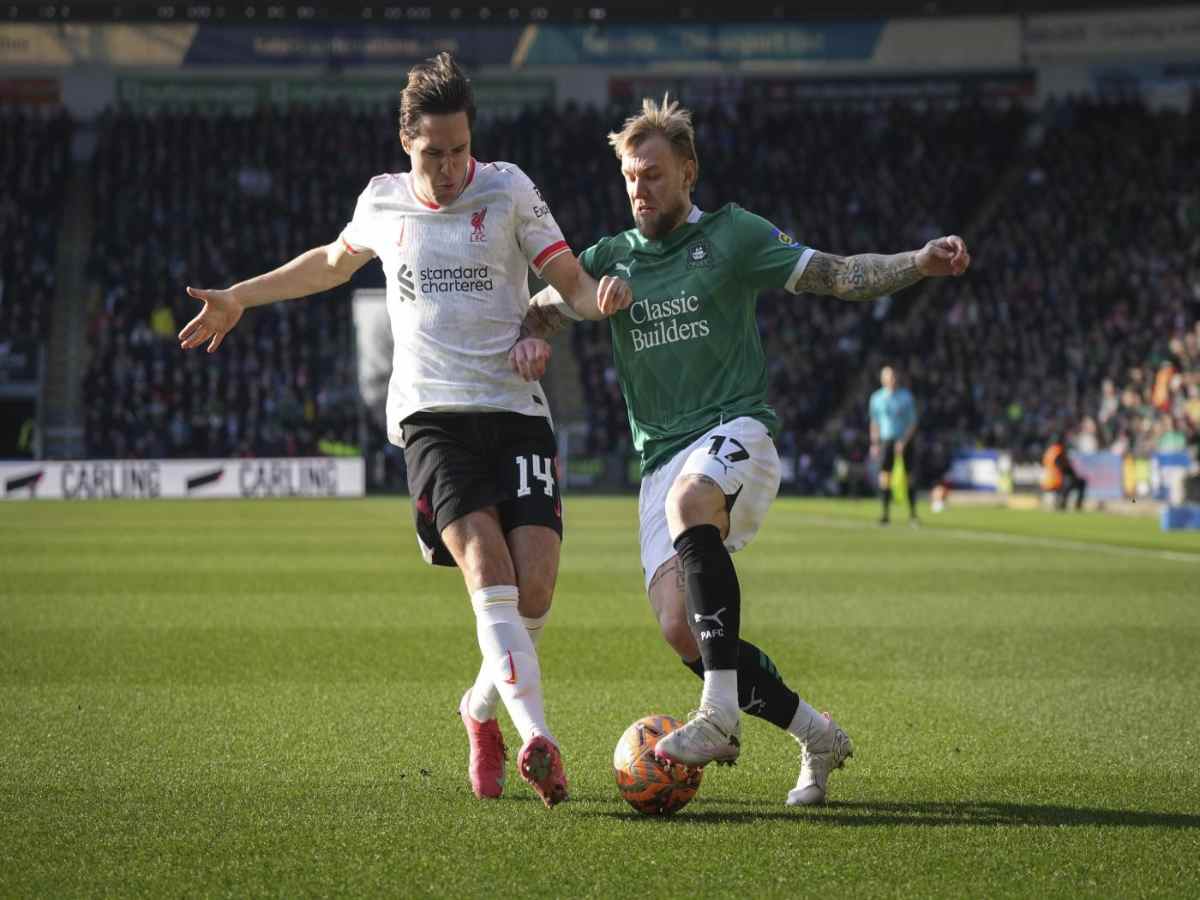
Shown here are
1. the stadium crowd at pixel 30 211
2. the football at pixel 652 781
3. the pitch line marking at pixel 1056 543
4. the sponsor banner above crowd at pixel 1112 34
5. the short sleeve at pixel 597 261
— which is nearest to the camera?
the football at pixel 652 781

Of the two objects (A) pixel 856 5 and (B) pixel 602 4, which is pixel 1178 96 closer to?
(A) pixel 856 5

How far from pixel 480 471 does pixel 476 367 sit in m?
0.35

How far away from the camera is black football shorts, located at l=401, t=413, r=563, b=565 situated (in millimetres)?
5371

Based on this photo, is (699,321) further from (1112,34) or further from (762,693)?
(1112,34)

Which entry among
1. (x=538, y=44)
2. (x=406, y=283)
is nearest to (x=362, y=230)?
(x=406, y=283)

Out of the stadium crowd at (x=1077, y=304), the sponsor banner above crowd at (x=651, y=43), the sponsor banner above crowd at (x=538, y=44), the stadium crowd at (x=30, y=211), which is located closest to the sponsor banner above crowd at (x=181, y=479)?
the stadium crowd at (x=30, y=211)

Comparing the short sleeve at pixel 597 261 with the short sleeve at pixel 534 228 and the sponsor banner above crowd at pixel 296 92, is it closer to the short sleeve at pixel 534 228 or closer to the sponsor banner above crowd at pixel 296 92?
the short sleeve at pixel 534 228

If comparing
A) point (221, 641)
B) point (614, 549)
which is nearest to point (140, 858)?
point (221, 641)

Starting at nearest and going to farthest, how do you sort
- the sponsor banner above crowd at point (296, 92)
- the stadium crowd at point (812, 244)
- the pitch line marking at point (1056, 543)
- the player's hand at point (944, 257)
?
the player's hand at point (944, 257), the pitch line marking at point (1056, 543), the stadium crowd at point (812, 244), the sponsor banner above crowd at point (296, 92)

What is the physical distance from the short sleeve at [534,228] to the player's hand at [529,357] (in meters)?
0.26

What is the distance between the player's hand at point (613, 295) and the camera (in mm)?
5215

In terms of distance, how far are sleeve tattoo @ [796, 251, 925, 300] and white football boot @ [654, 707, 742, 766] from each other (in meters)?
1.40

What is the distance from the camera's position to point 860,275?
5352mm

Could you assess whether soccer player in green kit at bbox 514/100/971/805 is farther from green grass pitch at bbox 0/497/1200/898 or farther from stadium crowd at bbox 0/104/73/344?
stadium crowd at bbox 0/104/73/344
